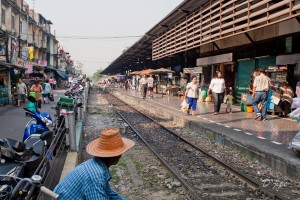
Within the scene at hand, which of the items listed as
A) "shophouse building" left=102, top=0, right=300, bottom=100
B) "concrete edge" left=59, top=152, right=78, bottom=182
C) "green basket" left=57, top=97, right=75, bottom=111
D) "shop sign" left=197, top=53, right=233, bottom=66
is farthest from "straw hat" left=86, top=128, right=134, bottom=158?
"shop sign" left=197, top=53, right=233, bottom=66

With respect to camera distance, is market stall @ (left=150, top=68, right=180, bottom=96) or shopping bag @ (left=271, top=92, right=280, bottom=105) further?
market stall @ (left=150, top=68, right=180, bottom=96)

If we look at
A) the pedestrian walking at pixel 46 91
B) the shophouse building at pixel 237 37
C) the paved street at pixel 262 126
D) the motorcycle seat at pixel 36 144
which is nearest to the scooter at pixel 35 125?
the motorcycle seat at pixel 36 144

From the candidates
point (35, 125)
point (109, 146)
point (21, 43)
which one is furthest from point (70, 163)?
point (21, 43)

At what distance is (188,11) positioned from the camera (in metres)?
17.0

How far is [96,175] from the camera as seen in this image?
2.48m

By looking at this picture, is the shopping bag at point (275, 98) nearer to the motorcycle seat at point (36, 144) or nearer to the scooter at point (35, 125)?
the scooter at point (35, 125)

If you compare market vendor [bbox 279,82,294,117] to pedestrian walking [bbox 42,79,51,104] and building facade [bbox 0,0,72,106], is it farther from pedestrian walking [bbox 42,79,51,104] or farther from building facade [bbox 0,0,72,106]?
pedestrian walking [bbox 42,79,51,104]

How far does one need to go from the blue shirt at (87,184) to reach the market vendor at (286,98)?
10.2 metres

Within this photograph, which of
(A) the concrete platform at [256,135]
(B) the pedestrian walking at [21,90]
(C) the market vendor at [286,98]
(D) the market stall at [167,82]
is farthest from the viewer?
(D) the market stall at [167,82]

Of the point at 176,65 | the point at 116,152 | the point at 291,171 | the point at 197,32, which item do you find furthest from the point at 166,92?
the point at 116,152

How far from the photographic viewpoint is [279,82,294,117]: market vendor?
37.5 feet

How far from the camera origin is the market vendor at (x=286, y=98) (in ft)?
37.5

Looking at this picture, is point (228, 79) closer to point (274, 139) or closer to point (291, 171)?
point (274, 139)

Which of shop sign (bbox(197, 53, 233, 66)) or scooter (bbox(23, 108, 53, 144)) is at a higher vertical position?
shop sign (bbox(197, 53, 233, 66))
